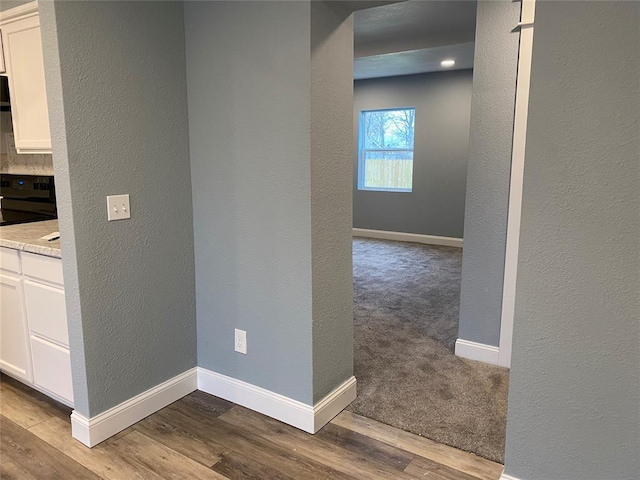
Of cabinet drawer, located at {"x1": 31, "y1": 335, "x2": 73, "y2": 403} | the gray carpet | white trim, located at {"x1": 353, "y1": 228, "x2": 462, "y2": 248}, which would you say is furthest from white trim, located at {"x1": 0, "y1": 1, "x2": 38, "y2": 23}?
white trim, located at {"x1": 353, "y1": 228, "x2": 462, "y2": 248}

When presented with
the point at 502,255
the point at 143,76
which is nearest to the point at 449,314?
the point at 502,255

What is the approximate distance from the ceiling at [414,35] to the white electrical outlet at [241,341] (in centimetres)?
294

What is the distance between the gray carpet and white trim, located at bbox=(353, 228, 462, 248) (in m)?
1.85

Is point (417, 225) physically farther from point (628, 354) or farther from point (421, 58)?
point (628, 354)

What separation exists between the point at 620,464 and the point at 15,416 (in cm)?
271

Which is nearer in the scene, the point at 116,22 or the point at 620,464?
the point at 620,464

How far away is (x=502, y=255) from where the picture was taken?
2891 mm

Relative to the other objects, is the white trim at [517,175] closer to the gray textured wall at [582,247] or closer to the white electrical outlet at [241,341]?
the gray textured wall at [582,247]

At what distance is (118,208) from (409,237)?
5.56m

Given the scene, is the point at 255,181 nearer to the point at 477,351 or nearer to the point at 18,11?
the point at 18,11

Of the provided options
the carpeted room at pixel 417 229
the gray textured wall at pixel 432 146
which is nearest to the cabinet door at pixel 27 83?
the carpeted room at pixel 417 229

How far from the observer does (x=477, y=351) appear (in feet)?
10.2

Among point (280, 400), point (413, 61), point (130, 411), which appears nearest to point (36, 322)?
point (130, 411)

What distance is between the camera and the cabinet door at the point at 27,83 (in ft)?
8.61
